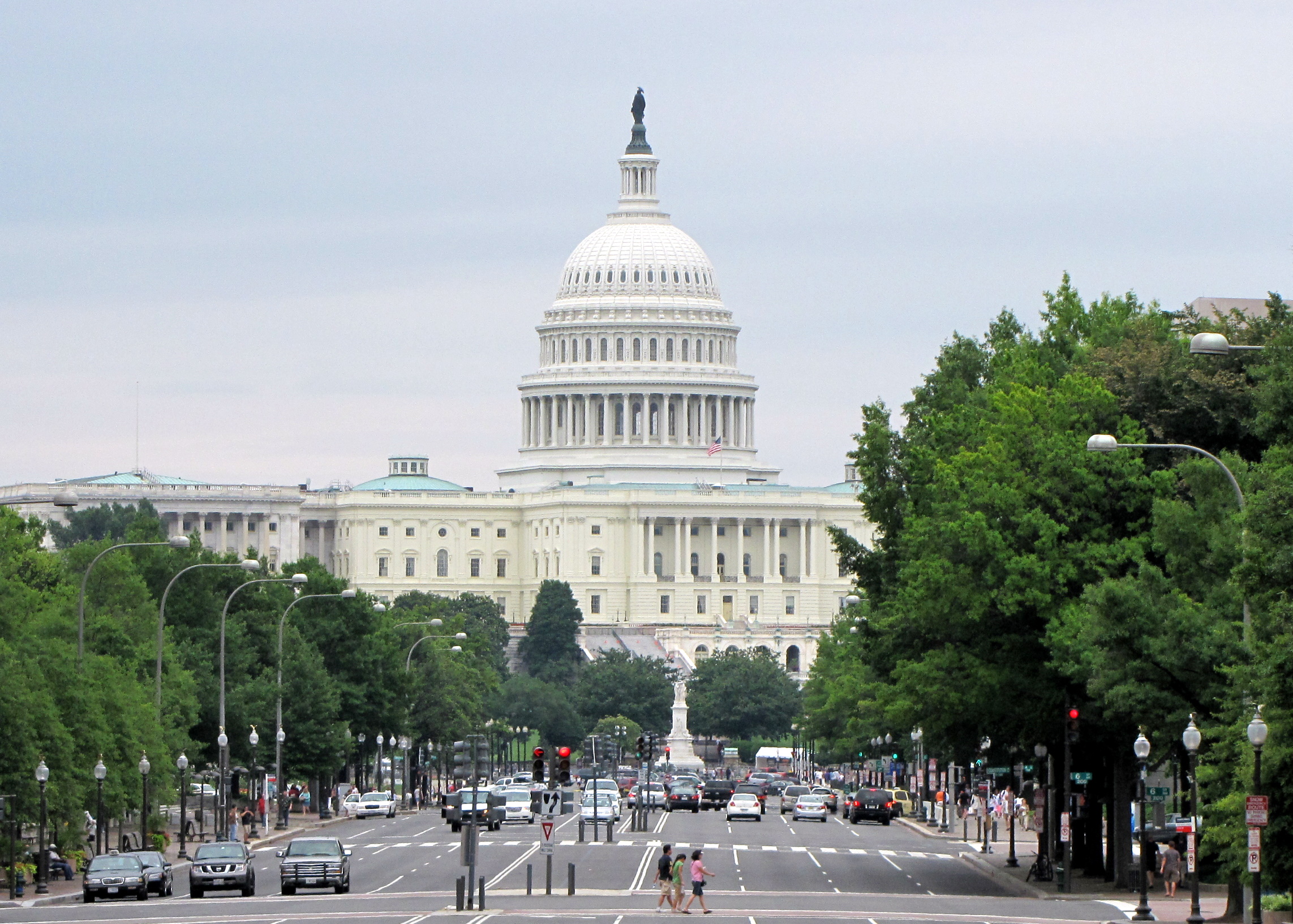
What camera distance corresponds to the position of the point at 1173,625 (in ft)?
181

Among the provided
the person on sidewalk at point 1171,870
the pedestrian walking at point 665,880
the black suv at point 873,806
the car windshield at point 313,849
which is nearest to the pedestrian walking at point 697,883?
the pedestrian walking at point 665,880

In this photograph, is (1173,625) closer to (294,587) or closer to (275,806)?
(275,806)

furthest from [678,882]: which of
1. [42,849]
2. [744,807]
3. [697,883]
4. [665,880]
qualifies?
[744,807]

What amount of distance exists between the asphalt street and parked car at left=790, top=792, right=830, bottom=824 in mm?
9846

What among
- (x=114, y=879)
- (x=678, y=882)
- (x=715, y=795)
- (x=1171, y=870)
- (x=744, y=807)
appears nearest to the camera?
(x=678, y=882)

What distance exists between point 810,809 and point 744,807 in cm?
302

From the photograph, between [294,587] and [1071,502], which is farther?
[294,587]

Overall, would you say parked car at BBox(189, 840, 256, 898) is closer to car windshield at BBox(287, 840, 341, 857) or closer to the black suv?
car windshield at BBox(287, 840, 341, 857)

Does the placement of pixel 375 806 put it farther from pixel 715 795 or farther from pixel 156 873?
pixel 156 873

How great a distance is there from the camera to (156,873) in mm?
63844

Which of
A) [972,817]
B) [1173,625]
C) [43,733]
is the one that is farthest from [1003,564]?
[972,817]

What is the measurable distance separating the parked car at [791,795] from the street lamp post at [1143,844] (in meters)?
59.6

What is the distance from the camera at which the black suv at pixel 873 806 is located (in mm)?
112750

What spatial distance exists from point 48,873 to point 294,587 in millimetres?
61581
